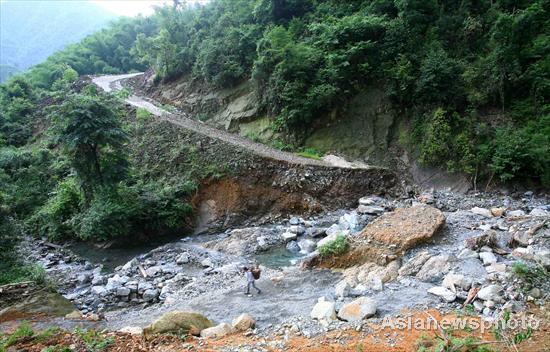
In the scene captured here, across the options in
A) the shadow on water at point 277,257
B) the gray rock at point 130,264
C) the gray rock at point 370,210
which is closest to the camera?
the shadow on water at point 277,257

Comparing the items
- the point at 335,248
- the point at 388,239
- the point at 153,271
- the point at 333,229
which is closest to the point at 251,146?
the point at 333,229

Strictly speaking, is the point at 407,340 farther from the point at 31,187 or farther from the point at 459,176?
the point at 31,187

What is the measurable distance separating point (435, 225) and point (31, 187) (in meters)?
21.8

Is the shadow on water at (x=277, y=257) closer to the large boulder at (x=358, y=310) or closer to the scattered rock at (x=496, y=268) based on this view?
the large boulder at (x=358, y=310)

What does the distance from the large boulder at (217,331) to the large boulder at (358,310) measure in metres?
2.50

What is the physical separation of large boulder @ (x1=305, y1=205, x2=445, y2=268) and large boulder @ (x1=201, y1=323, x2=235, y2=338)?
15.9 ft

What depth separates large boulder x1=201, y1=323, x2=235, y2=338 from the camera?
789cm

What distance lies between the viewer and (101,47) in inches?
1801

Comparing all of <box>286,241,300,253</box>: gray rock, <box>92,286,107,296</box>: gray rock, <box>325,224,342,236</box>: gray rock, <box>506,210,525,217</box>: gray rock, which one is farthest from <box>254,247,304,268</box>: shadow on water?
<box>506,210,525,217</box>: gray rock

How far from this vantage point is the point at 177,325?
8.12 meters

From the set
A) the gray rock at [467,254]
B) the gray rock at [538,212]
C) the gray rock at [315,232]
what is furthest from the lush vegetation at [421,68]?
the gray rock at [315,232]

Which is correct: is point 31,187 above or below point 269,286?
above

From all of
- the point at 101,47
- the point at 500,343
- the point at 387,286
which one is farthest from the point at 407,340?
the point at 101,47

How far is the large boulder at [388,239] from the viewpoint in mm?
11984
